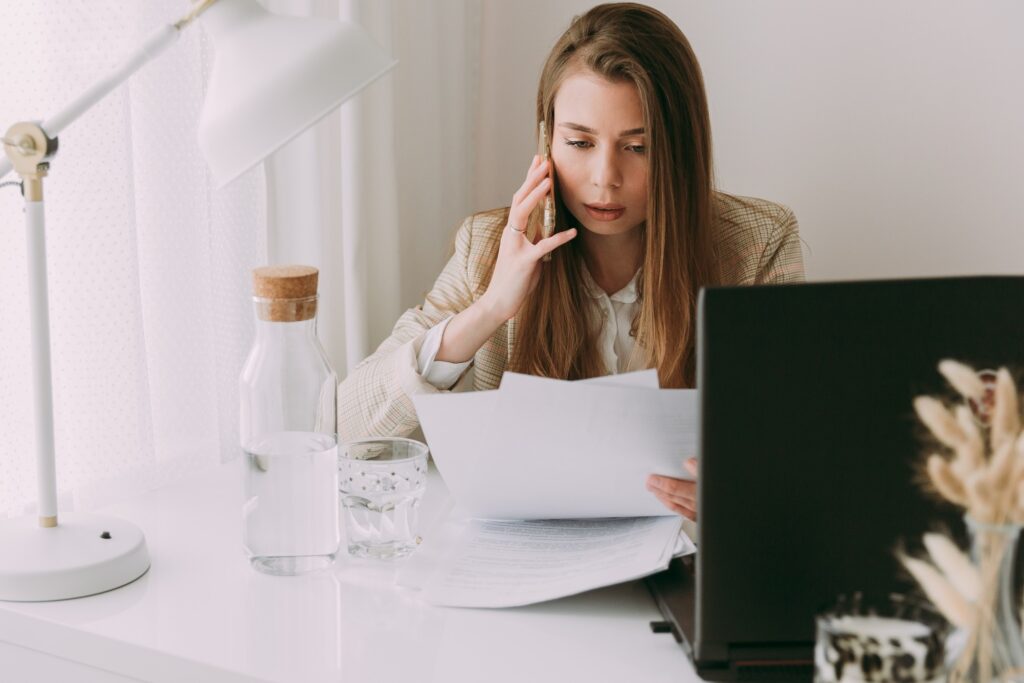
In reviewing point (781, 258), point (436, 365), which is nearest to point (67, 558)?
point (436, 365)

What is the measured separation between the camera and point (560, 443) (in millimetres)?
918

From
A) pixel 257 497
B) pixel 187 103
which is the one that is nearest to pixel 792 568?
pixel 257 497

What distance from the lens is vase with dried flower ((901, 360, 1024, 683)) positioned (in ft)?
1.74

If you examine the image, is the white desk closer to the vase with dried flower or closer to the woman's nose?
the vase with dried flower

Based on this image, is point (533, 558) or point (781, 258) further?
point (781, 258)

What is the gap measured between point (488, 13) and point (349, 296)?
62 cm

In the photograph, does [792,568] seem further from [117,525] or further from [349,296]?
[349,296]

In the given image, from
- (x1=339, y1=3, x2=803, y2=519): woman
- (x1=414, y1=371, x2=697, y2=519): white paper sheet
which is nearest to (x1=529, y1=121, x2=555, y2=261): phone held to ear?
(x1=339, y1=3, x2=803, y2=519): woman

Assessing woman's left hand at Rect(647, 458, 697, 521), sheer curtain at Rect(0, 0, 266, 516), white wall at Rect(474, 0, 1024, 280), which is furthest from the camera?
white wall at Rect(474, 0, 1024, 280)

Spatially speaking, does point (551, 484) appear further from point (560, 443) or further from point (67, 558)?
point (67, 558)

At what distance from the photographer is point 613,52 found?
1290 mm

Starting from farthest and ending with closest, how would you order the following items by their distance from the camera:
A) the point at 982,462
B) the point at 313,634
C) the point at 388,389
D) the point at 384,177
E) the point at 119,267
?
the point at 384,177, the point at 388,389, the point at 119,267, the point at 313,634, the point at 982,462

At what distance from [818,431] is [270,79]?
0.46 m

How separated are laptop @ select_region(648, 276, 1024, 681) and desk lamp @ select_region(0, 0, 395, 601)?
0.33 metres
